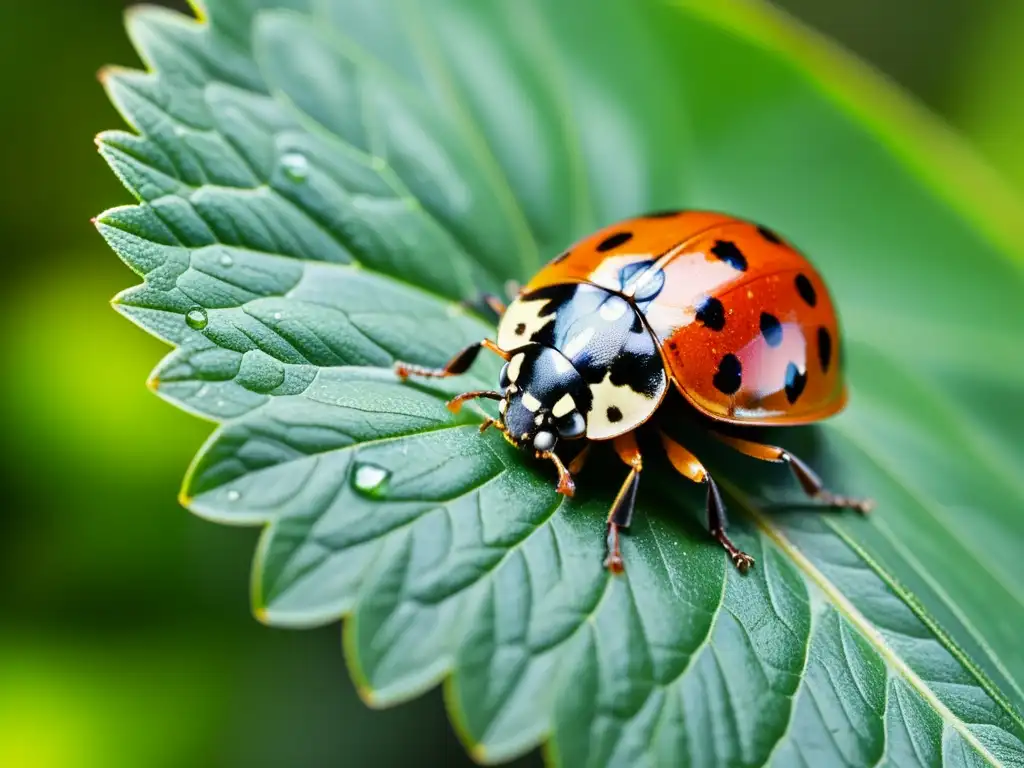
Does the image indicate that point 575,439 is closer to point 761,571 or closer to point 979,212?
point 761,571

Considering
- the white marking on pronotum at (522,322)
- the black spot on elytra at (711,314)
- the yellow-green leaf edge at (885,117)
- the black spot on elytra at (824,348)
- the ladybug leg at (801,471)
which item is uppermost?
the yellow-green leaf edge at (885,117)

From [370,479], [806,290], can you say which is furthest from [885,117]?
[370,479]

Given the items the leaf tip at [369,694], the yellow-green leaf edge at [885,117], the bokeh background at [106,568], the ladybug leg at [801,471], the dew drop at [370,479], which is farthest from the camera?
the yellow-green leaf edge at [885,117]

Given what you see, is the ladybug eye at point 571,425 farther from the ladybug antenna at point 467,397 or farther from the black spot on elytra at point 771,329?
the black spot on elytra at point 771,329

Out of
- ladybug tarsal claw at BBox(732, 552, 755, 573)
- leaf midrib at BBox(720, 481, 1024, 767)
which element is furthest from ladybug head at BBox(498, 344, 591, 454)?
→ leaf midrib at BBox(720, 481, 1024, 767)

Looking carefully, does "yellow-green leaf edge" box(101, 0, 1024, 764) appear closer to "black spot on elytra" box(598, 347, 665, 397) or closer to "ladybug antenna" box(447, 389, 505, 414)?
"black spot on elytra" box(598, 347, 665, 397)

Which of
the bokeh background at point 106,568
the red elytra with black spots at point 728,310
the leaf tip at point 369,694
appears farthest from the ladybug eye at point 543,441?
the bokeh background at point 106,568

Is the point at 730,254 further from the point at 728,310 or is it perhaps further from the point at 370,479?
the point at 370,479

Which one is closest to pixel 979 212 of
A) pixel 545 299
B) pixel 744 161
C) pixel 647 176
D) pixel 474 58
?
pixel 744 161
